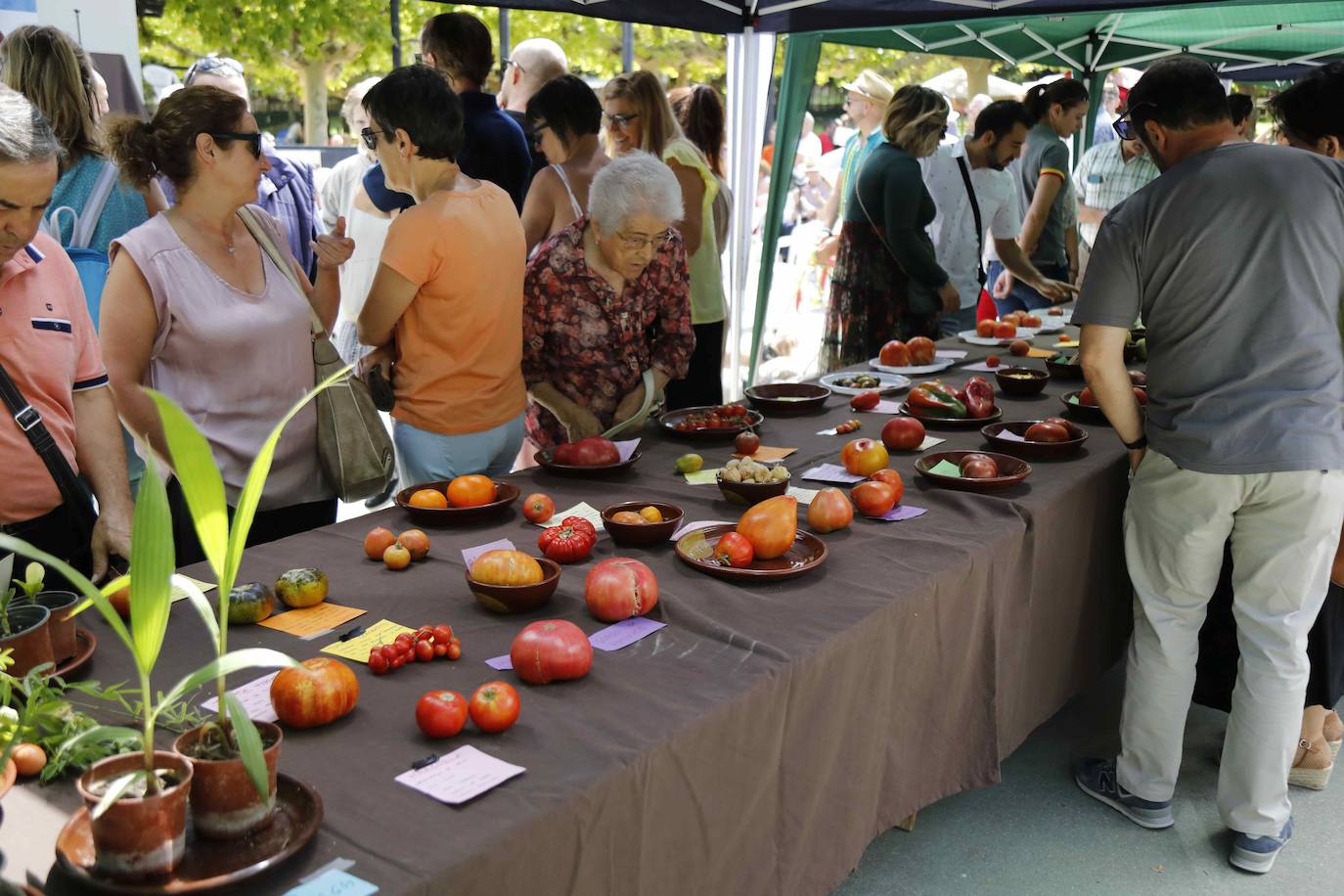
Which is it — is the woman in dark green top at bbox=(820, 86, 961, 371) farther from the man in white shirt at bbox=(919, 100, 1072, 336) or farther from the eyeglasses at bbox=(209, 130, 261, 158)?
the eyeglasses at bbox=(209, 130, 261, 158)

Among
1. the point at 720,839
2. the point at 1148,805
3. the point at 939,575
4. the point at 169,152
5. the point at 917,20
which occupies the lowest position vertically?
the point at 1148,805

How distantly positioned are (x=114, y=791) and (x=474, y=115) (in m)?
3.31

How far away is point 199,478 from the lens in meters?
0.86

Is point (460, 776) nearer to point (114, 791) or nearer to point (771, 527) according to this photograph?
point (114, 791)

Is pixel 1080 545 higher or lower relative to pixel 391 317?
lower

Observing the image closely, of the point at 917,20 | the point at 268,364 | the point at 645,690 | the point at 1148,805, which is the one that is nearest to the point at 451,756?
the point at 645,690

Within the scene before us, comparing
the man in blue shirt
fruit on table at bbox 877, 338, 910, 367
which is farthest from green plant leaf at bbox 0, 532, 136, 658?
fruit on table at bbox 877, 338, 910, 367

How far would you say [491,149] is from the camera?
3898mm

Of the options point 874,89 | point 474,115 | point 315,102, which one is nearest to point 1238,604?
point 474,115

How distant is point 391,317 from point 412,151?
0.38 m

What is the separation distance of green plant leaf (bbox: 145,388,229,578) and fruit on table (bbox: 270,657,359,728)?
0.42 metres

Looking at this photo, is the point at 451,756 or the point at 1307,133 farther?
the point at 1307,133

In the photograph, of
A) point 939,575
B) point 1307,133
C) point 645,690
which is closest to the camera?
point 645,690

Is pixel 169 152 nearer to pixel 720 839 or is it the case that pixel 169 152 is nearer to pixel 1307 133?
pixel 720 839
